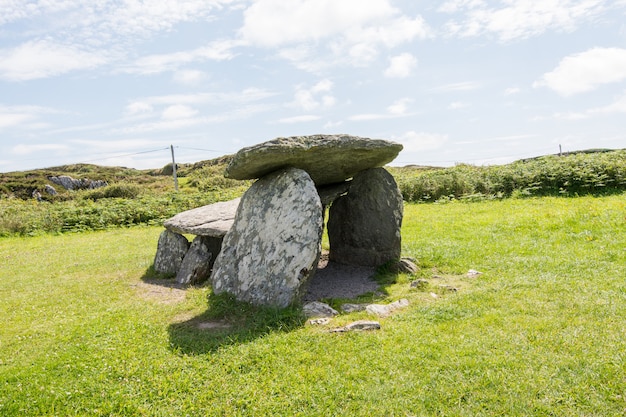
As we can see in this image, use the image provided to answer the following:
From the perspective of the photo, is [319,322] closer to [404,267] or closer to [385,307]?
[385,307]

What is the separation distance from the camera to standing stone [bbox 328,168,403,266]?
10.5m

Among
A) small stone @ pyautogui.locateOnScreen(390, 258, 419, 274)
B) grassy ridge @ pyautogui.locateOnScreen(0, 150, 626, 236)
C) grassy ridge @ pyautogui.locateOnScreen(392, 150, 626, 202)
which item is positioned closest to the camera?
small stone @ pyautogui.locateOnScreen(390, 258, 419, 274)

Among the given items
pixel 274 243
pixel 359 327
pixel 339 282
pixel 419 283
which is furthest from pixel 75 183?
pixel 359 327

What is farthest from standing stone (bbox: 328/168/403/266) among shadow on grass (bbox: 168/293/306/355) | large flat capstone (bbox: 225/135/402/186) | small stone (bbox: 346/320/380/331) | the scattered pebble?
small stone (bbox: 346/320/380/331)

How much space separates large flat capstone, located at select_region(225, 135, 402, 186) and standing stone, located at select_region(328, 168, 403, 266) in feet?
1.95

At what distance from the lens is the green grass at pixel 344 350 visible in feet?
16.4

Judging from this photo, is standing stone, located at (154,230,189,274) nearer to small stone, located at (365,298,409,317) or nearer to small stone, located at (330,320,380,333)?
small stone, located at (365,298,409,317)

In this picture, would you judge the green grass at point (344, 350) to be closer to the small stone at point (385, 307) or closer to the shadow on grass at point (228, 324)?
the shadow on grass at point (228, 324)

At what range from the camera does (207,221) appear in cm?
1041

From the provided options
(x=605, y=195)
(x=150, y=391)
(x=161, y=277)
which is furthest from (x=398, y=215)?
(x=605, y=195)

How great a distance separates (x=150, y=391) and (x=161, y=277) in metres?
5.80

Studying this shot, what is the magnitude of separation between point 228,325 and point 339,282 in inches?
124

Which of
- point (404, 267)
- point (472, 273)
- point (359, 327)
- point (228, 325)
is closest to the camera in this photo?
point (359, 327)

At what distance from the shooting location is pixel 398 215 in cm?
1057
